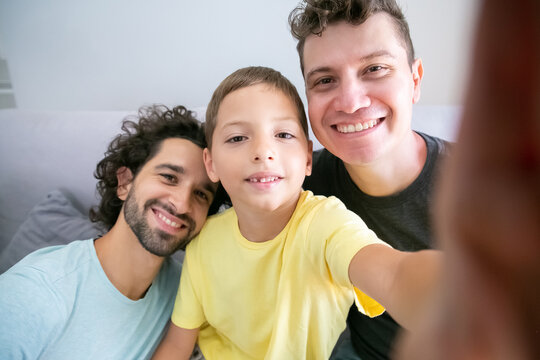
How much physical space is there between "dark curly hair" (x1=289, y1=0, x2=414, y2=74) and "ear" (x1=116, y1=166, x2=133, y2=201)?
65cm

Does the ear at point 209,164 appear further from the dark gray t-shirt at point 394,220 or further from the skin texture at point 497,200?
the skin texture at point 497,200

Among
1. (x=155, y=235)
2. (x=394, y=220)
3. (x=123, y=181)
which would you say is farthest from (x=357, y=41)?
(x=123, y=181)

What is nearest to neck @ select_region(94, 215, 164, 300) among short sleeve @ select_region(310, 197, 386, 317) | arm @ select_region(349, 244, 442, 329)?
short sleeve @ select_region(310, 197, 386, 317)

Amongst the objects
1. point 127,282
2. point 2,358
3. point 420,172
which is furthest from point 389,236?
point 2,358

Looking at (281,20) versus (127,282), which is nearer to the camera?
(127,282)

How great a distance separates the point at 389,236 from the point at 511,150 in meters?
0.75

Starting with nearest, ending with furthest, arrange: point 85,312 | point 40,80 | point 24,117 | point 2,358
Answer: point 2,358
point 85,312
point 24,117
point 40,80

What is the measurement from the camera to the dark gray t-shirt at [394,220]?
83 cm

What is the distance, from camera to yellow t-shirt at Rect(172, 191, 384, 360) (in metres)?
0.61

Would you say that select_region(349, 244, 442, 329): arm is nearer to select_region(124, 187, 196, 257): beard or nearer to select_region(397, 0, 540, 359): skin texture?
select_region(397, 0, 540, 359): skin texture

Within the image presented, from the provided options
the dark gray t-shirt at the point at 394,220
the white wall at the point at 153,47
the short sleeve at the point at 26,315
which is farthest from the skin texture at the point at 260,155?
the white wall at the point at 153,47

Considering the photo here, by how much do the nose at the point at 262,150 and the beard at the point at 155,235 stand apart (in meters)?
0.28

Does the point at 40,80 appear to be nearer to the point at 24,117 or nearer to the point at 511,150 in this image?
the point at 24,117

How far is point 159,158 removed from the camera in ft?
3.04
